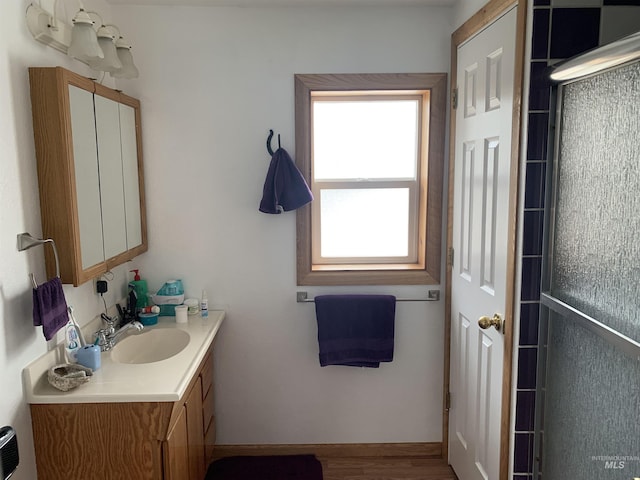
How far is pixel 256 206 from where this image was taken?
254 centimetres

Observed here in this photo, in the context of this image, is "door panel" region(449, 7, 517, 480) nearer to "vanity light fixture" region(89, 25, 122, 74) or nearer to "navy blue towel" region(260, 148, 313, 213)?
"navy blue towel" region(260, 148, 313, 213)

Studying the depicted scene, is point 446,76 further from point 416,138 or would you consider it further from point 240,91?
point 240,91

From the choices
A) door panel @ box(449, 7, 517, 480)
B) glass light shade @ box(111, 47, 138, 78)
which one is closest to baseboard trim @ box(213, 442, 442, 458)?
door panel @ box(449, 7, 517, 480)

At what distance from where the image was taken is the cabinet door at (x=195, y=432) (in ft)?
6.63

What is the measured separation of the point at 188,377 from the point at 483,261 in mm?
1330

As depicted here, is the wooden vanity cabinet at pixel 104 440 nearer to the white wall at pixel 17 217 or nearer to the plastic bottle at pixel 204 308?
the white wall at pixel 17 217

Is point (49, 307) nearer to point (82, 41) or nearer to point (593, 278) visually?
point (82, 41)

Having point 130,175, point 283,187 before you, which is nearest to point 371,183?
point 283,187

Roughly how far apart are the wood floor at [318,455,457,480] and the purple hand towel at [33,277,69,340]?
1628 mm

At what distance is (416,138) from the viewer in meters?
2.62

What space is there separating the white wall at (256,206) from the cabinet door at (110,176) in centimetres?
36

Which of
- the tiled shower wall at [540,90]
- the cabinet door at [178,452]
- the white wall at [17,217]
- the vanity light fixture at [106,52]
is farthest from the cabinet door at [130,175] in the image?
the tiled shower wall at [540,90]

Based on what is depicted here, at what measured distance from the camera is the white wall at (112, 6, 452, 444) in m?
2.42

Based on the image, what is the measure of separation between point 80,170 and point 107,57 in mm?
501
